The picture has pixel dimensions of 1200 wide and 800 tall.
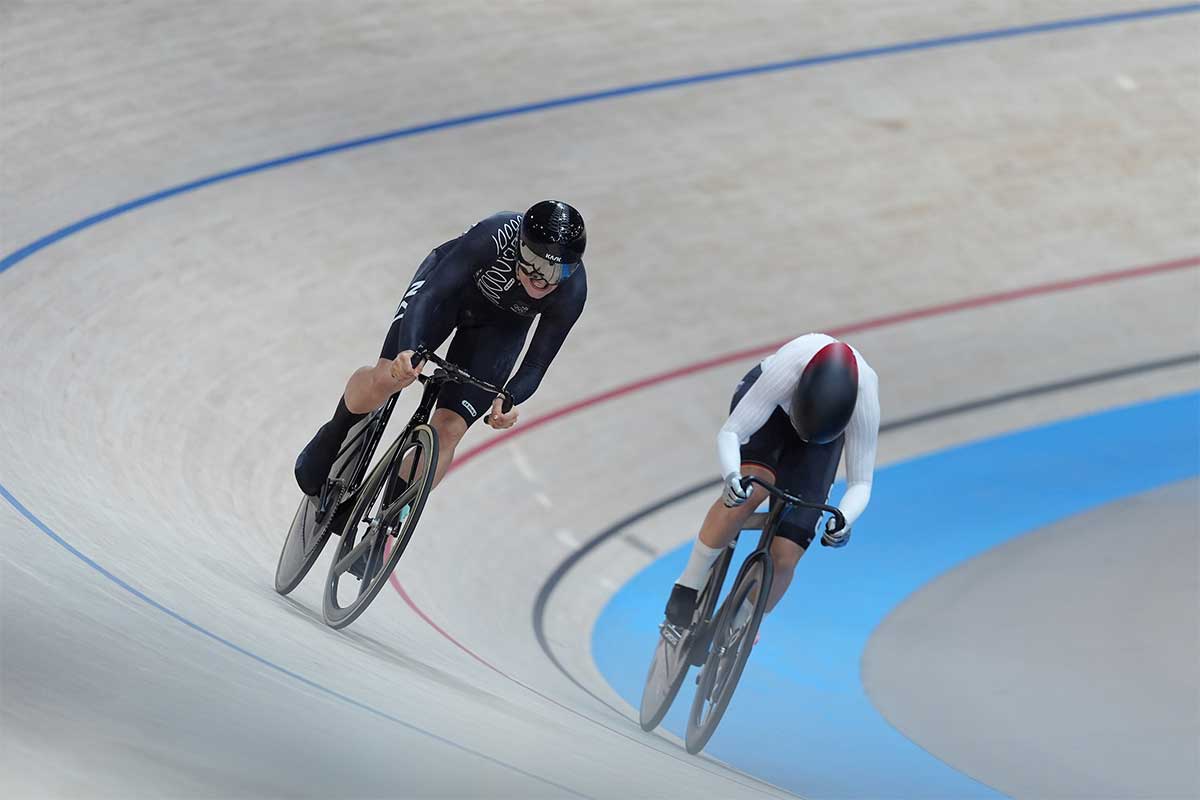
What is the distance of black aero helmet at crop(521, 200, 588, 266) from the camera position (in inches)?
127

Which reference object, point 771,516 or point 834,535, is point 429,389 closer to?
point 771,516

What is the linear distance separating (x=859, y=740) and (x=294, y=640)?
1.83 m

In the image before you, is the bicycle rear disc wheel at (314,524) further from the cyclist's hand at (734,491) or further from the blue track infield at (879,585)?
the blue track infield at (879,585)

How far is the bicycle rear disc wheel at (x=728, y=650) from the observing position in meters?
3.49

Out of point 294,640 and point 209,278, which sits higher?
point 294,640

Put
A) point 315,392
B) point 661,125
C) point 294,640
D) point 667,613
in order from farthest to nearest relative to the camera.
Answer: point 661,125, point 315,392, point 667,613, point 294,640

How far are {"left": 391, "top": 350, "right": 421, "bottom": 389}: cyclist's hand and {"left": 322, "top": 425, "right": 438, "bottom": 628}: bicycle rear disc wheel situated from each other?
17 centimetres

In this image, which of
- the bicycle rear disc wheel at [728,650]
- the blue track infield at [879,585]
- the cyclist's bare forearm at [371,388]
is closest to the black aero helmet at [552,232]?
the cyclist's bare forearm at [371,388]

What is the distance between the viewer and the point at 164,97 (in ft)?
20.6

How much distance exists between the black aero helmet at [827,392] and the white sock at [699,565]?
45cm

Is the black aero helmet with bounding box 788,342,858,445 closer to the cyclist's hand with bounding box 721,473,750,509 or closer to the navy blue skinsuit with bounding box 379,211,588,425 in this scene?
the cyclist's hand with bounding box 721,473,750,509

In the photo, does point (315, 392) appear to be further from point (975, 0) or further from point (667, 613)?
point (975, 0)

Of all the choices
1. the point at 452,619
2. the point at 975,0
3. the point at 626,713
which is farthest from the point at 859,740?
the point at 975,0

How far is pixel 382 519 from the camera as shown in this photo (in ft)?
11.3
